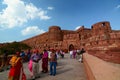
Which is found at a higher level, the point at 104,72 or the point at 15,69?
the point at 104,72

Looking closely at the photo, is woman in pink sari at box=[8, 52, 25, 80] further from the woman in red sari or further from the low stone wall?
the low stone wall

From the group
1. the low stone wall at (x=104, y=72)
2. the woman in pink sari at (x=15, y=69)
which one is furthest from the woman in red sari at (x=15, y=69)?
the low stone wall at (x=104, y=72)

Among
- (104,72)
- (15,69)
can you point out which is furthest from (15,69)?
(104,72)

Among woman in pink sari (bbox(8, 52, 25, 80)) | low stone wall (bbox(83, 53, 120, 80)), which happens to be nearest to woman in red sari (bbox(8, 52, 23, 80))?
woman in pink sari (bbox(8, 52, 25, 80))

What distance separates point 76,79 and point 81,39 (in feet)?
121

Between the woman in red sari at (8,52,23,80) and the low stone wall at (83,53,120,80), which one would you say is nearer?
the low stone wall at (83,53,120,80)

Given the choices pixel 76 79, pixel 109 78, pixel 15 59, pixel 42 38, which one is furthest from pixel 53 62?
pixel 42 38

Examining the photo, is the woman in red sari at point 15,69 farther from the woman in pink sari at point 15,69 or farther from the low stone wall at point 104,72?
the low stone wall at point 104,72

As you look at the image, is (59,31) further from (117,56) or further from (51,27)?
(117,56)

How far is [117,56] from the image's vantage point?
659cm

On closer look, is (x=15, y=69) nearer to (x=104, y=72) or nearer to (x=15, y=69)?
(x=15, y=69)

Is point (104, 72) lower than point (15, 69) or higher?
higher

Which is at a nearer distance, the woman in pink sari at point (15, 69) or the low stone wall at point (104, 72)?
the low stone wall at point (104, 72)

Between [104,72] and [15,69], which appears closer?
[104,72]
